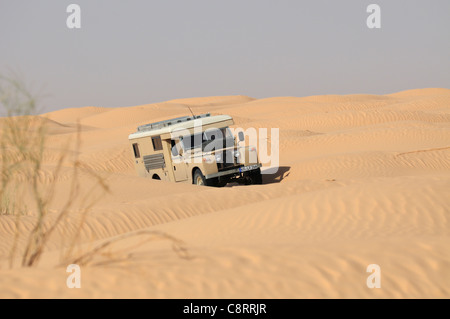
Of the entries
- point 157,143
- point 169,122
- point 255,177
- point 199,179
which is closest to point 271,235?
point 199,179

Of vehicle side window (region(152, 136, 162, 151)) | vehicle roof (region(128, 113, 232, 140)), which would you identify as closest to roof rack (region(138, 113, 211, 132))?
vehicle roof (region(128, 113, 232, 140))

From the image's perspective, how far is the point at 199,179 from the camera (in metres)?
14.8

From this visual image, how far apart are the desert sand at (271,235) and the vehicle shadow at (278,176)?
0.12 ft

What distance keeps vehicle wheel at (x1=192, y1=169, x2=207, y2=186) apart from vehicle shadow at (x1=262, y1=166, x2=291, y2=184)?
9.33 feet

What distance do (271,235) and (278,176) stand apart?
965cm

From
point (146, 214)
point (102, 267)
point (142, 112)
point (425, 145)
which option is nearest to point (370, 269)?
point (102, 267)

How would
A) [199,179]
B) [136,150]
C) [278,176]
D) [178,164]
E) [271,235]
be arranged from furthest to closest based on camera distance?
1. [278,176]
2. [136,150]
3. [178,164]
4. [199,179]
5. [271,235]

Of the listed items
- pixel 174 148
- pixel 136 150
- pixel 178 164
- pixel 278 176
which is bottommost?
pixel 278 176

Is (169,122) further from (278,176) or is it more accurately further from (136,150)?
(278,176)

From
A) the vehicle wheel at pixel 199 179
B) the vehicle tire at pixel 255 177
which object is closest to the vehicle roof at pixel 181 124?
the vehicle wheel at pixel 199 179

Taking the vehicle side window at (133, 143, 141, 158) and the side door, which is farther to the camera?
the vehicle side window at (133, 143, 141, 158)

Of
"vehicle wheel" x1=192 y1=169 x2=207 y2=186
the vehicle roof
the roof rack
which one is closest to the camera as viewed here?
"vehicle wheel" x1=192 y1=169 x2=207 y2=186

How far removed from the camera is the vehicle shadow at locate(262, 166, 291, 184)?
17172mm

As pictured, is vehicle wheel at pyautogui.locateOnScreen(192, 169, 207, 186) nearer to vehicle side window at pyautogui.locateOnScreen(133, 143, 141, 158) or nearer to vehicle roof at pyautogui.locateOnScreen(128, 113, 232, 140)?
vehicle roof at pyautogui.locateOnScreen(128, 113, 232, 140)
